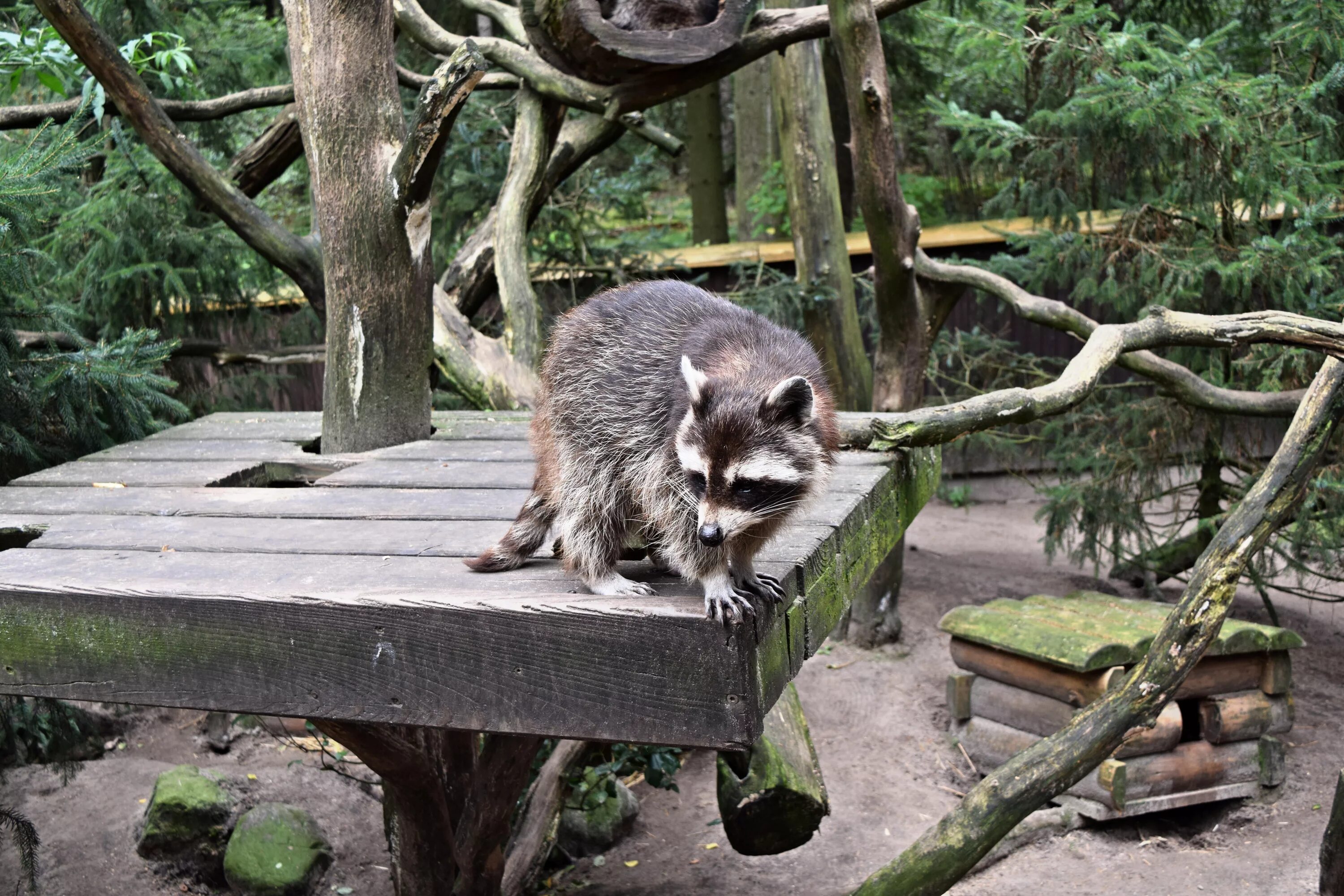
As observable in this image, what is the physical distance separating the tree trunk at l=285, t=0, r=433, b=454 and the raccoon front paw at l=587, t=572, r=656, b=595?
211cm

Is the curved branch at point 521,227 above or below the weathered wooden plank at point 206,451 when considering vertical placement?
above

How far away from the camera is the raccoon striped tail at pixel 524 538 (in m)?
2.60

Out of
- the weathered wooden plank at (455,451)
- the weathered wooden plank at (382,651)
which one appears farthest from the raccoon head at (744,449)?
the weathered wooden plank at (455,451)

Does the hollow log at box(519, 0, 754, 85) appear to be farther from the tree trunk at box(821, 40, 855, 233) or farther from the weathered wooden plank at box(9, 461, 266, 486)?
the tree trunk at box(821, 40, 855, 233)

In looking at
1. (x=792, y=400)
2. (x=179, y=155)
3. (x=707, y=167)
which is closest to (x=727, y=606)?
(x=792, y=400)

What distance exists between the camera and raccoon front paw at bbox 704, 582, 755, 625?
2090mm

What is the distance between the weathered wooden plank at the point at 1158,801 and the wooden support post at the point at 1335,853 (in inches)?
47.1

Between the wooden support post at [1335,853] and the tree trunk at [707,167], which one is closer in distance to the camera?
the wooden support post at [1335,853]

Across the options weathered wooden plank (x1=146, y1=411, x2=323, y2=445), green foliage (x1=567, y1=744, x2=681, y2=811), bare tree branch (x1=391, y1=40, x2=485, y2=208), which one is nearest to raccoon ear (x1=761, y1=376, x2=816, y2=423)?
bare tree branch (x1=391, y1=40, x2=485, y2=208)

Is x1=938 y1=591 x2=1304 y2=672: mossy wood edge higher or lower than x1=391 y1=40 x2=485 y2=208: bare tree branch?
lower

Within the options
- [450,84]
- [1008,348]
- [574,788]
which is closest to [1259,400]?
[1008,348]

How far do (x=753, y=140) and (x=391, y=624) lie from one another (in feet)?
31.6

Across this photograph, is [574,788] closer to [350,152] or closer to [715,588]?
[350,152]

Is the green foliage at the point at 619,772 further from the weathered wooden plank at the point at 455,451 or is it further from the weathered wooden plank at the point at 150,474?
the weathered wooden plank at the point at 150,474
